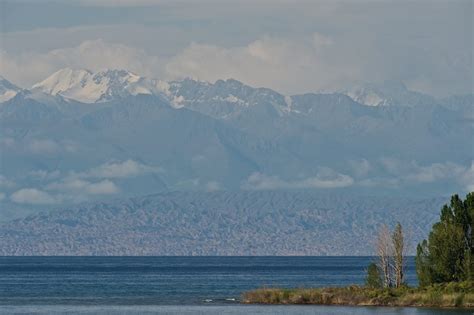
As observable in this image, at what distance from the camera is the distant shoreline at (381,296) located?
364 ft

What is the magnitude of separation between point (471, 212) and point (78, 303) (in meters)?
38.0

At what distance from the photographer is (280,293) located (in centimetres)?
12400

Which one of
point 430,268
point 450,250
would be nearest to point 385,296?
point 430,268

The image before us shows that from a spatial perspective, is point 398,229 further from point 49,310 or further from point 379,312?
point 49,310

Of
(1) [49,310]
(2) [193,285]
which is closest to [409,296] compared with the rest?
(1) [49,310]

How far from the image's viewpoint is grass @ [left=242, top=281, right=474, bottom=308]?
11094cm

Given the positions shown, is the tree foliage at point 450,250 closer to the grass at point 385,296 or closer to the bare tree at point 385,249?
the grass at point 385,296

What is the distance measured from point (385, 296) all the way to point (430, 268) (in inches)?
195

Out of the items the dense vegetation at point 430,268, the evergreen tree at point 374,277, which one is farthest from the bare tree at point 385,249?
the evergreen tree at point 374,277

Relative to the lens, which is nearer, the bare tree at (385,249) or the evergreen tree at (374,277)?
the bare tree at (385,249)

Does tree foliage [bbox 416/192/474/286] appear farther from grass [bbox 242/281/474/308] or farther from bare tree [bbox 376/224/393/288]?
bare tree [bbox 376/224/393/288]

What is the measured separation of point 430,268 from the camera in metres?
117

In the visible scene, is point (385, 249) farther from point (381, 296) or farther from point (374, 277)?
point (374, 277)

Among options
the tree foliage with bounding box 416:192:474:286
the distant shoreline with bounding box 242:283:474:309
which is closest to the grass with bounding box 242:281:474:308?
the distant shoreline with bounding box 242:283:474:309
